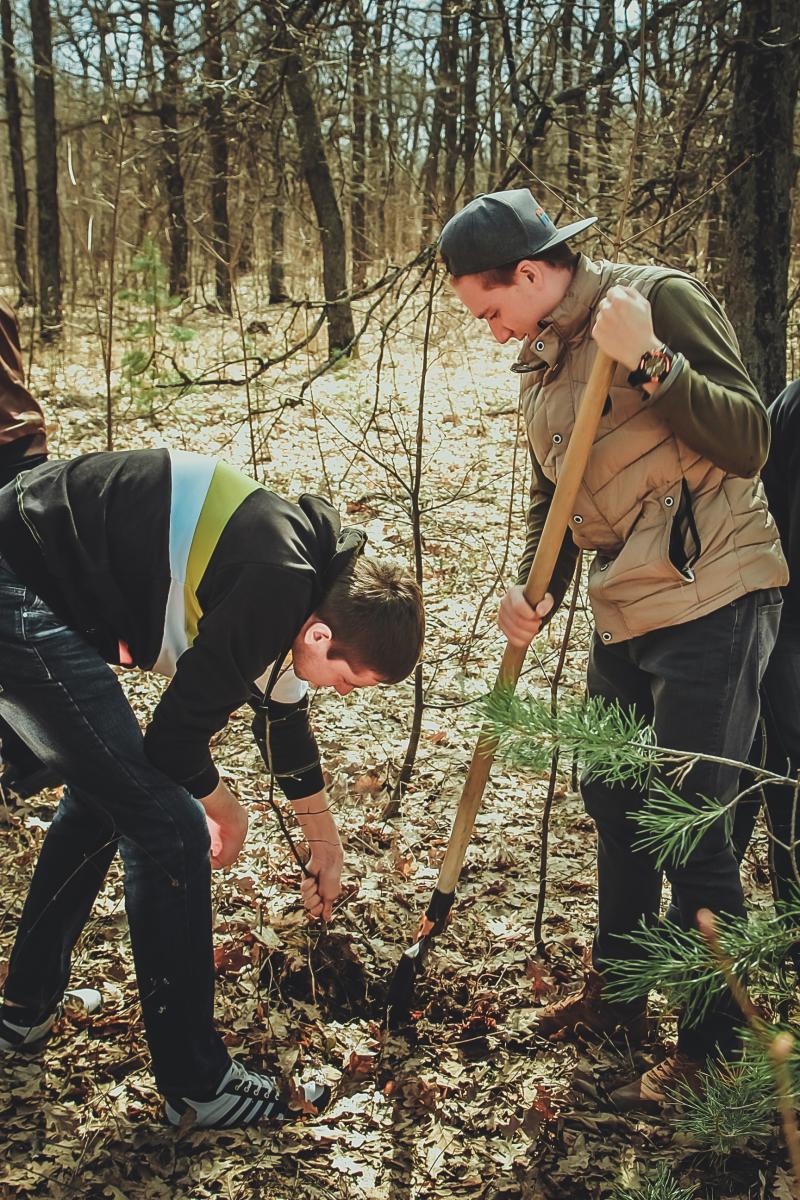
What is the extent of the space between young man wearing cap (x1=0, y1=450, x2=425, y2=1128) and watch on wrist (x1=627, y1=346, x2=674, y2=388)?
625mm

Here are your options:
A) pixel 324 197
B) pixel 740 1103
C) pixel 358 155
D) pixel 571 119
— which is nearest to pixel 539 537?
pixel 740 1103

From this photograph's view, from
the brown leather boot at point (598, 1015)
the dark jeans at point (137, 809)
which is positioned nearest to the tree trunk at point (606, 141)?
the brown leather boot at point (598, 1015)

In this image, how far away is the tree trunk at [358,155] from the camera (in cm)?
676

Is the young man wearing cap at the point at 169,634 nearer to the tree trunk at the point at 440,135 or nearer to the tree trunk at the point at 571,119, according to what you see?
the tree trunk at the point at 440,135

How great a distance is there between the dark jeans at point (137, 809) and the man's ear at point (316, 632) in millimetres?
415

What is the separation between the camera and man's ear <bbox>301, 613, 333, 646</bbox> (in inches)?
80.6

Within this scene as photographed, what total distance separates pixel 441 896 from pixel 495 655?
79.2 inches

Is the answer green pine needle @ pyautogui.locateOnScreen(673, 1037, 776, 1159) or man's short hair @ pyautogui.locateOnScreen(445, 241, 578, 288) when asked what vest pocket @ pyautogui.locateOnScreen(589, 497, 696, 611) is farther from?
green pine needle @ pyautogui.locateOnScreen(673, 1037, 776, 1159)

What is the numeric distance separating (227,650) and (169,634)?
22 cm

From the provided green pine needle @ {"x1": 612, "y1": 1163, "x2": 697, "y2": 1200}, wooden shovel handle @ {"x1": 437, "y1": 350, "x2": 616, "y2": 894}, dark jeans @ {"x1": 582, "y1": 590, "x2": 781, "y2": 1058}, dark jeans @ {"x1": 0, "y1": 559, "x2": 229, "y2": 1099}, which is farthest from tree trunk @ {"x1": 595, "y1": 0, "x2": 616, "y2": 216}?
green pine needle @ {"x1": 612, "y1": 1163, "x2": 697, "y2": 1200}

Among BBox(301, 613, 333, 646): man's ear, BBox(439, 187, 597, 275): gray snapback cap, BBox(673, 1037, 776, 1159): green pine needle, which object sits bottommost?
BBox(673, 1037, 776, 1159): green pine needle

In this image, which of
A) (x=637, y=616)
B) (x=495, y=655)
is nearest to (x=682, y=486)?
(x=637, y=616)

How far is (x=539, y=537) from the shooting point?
2535mm

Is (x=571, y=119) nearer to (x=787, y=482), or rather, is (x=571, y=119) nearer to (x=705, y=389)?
(x=787, y=482)
